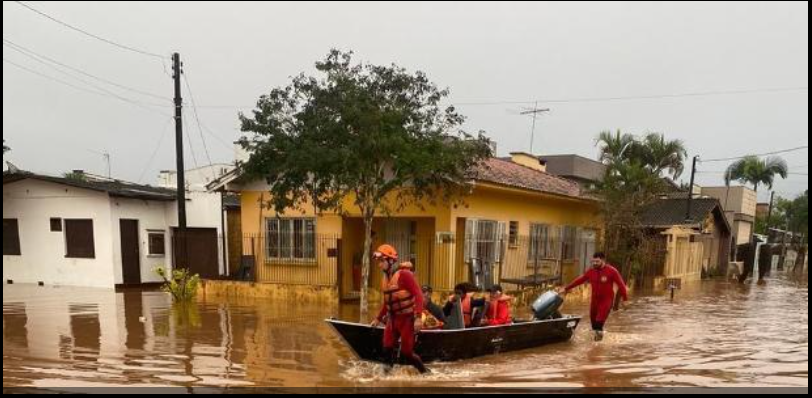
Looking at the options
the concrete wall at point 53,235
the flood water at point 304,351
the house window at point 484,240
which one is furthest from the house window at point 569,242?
the concrete wall at point 53,235

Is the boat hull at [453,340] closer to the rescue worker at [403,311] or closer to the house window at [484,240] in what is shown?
the rescue worker at [403,311]

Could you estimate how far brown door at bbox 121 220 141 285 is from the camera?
66.2 ft

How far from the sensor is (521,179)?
18672mm

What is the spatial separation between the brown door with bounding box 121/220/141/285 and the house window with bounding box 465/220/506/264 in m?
11.2

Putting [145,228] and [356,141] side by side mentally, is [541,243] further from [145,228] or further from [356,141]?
[145,228]

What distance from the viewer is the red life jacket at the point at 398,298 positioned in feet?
26.0

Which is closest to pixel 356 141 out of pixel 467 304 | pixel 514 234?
pixel 467 304

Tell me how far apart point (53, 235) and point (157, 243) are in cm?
310

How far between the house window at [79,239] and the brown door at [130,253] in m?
0.89

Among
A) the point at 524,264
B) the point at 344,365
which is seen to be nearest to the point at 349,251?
the point at 524,264

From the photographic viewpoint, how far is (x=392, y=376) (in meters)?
8.10

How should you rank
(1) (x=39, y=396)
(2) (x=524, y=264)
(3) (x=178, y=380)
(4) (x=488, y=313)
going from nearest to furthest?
(1) (x=39, y=396) → (3) (x=178, y=380) → (4) (x=488, y=313) → (2) (x=524, y=264)

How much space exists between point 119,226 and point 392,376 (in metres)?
14.8

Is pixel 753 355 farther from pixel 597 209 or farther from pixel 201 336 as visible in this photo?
pixel 597 209
